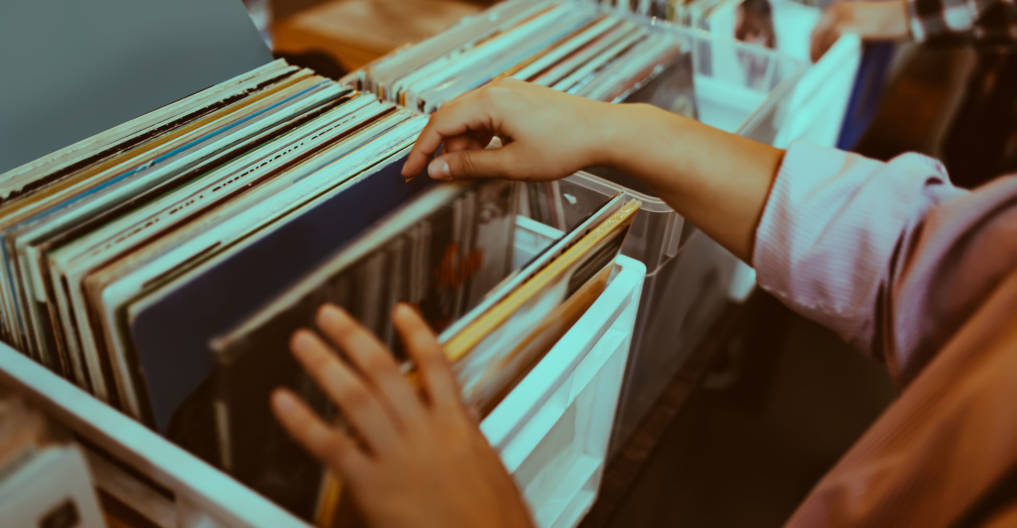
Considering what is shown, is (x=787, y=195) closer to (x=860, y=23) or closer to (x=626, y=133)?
(x=626, y=133)

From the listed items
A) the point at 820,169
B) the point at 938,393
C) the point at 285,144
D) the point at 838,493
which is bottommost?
the point at 838,493

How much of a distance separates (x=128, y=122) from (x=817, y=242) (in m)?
0.64

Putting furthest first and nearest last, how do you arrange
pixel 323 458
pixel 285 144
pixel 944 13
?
1. pixel 944 13
2. pixel 285 144
3. pixel 323 458

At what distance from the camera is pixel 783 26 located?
1316 millimetres

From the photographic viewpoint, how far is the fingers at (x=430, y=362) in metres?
0.42

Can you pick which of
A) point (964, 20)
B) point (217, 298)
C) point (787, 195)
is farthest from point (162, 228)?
point (964, 20)

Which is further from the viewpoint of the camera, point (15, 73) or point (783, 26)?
point (783, 26)

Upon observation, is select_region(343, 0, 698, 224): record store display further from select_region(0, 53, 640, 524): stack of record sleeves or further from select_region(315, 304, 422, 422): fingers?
select_region(315, 304, 422, 422): fingers

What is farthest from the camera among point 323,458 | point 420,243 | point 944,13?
point 944,13

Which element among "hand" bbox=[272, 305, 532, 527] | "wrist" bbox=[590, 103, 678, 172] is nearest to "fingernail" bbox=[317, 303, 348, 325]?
"hand" bbox=[272, 305, 532, 527]

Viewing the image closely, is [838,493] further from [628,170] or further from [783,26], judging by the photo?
[783,26]

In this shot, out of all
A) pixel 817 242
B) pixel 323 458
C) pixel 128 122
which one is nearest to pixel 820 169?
pixel 817 242

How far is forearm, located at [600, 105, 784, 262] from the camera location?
2.27 feet

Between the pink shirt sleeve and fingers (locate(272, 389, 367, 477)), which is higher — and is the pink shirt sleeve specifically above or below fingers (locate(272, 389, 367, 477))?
below
